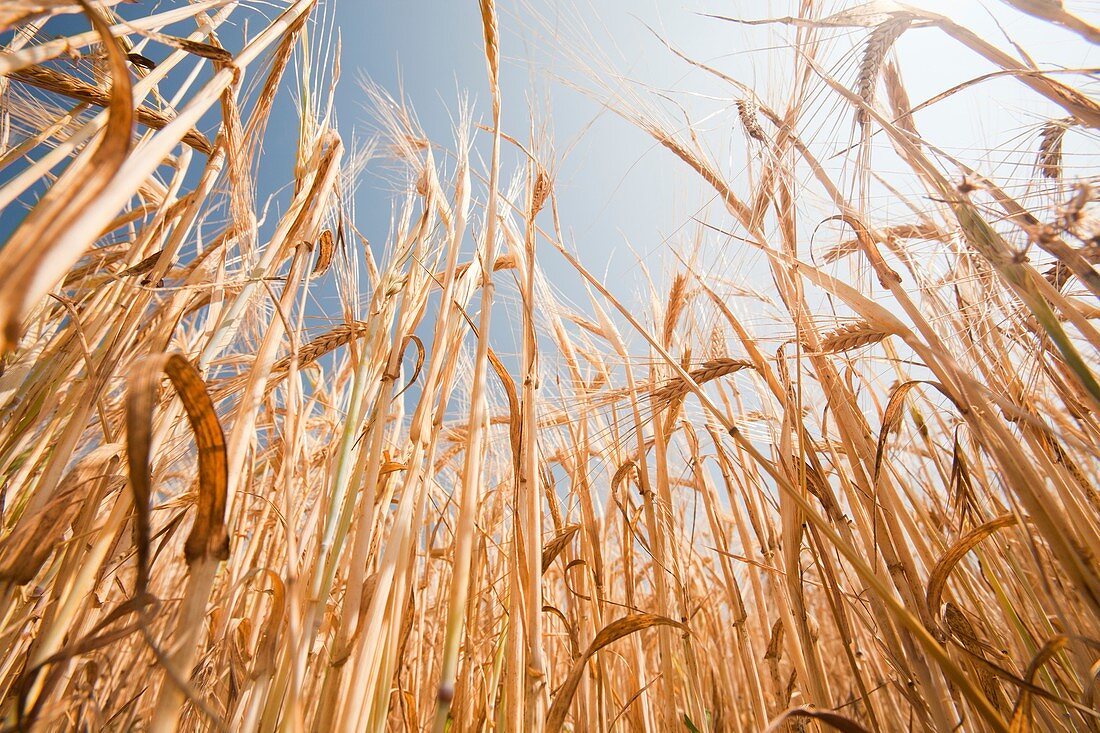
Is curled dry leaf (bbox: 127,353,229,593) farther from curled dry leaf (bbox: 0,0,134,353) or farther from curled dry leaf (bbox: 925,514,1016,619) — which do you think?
curled dry leaf (bbox: 925,514,1016,619)

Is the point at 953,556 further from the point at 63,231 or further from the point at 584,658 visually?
the point at 63,231

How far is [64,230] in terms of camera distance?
27 centimetres

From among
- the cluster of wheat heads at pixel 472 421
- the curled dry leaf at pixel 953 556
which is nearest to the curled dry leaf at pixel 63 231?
the cluster of wheat heads at pixel 472 421

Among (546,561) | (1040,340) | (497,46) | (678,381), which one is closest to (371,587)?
(546,561)

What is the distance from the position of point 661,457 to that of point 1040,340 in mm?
642

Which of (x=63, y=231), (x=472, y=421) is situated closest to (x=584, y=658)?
(x=472, y=421)

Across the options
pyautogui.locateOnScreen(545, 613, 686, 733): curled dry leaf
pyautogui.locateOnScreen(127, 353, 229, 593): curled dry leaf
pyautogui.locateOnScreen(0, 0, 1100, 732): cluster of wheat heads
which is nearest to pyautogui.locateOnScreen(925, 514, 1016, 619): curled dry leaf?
pyautogui.locateOnScreen(0, 0, 1100, 732): cluster of wheat heads

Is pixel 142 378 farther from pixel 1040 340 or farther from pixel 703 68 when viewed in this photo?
pixel 1040 340

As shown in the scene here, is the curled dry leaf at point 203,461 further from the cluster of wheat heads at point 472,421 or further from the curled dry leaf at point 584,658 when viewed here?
the curled dry leaf at point 584,658

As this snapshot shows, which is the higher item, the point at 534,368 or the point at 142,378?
the point at 534,368

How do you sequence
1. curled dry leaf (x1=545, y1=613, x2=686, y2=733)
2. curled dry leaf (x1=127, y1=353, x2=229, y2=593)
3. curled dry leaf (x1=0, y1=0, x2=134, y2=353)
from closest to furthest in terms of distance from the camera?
curled dry leaf (x1=0, y1=0, x2=134, y2=353) < curled dry leaf (x1=127, y1=353, x2=229, y2=593) < curled dry leaf (x1=545, y1=613, x2=686, y2=733)

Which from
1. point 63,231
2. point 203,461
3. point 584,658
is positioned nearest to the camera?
point 63,231

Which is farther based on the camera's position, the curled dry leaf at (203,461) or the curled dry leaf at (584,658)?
the curled dry leaf at (584,658)

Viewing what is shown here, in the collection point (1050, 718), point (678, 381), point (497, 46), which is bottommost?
point (1050, 718)
